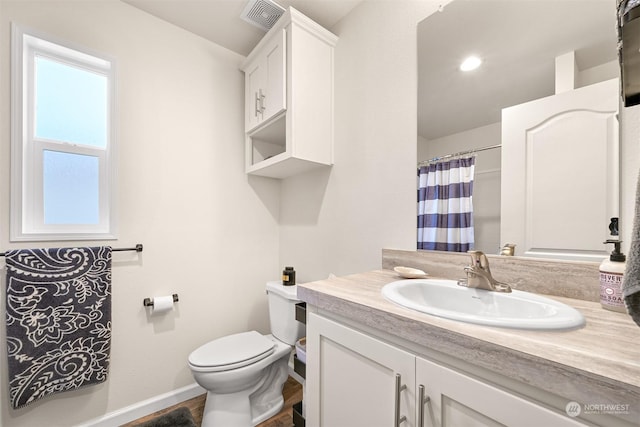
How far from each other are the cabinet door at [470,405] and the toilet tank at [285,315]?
1031 millimetres

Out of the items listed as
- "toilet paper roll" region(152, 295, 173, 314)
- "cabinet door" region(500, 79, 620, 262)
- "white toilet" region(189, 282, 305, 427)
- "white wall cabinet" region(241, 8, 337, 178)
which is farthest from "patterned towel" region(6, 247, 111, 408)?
"cabinet door" region(500, 79, 620, 262)

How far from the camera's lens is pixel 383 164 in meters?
1.36

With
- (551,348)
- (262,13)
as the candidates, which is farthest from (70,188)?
(551,348)

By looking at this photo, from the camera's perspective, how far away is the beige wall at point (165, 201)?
4.44ft

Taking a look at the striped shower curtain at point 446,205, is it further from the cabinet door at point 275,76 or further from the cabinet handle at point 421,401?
the cabinet door at point 275,76

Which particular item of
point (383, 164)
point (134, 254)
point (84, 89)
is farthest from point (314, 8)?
point (134, 254)

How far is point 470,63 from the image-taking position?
1.08 m

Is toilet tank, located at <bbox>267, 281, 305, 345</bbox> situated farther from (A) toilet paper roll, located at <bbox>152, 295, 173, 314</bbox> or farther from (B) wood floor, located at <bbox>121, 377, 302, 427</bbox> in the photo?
(A) toilet paper roll, located at <bbox>152, 295, 173, 314</bbox>

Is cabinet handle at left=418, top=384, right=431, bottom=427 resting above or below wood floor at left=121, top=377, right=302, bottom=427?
above

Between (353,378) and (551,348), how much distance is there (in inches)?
19.8

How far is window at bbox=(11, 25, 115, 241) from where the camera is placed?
1.25 meters

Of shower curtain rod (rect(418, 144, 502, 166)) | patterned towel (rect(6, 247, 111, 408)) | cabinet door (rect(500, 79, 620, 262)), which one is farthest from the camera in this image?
patterned towel (rect(6, 247, 111, 408))

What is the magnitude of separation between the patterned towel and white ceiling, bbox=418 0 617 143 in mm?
1837

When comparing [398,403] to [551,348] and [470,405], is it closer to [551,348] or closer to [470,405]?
[470,405]
